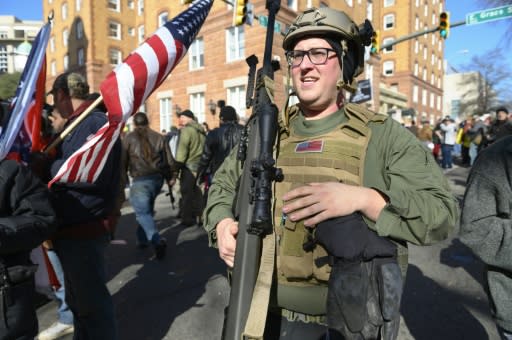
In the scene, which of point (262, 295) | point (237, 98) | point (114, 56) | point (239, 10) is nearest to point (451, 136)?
point (239, 10)

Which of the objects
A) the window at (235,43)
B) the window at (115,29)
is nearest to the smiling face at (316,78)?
the window at (235,43)

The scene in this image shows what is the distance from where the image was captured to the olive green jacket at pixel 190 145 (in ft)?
20.1

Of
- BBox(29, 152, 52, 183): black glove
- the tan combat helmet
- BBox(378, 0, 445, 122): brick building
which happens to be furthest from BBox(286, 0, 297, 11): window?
BBox(378, 0, 445, 122): brick building

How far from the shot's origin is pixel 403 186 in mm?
1269

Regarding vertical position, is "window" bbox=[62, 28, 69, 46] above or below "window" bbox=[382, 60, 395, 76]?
above

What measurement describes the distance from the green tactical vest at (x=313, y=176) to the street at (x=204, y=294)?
1955 mm

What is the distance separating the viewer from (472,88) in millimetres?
52688

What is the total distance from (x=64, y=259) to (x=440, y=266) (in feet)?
14.1

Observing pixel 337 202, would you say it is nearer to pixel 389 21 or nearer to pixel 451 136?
pixel 451 136

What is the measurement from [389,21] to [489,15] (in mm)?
30054

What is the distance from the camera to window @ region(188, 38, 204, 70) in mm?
19844

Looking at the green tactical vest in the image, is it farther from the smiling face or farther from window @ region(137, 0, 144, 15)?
window @ region(137, 0, 144, 15)

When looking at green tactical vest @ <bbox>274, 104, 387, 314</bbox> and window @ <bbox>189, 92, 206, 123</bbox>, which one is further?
window @ <bbox>189, 92, 206, 123</bbox>

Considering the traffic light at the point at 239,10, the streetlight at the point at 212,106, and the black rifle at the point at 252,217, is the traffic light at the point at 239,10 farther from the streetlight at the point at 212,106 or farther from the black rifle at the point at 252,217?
the streetlight at the point at 212,106
